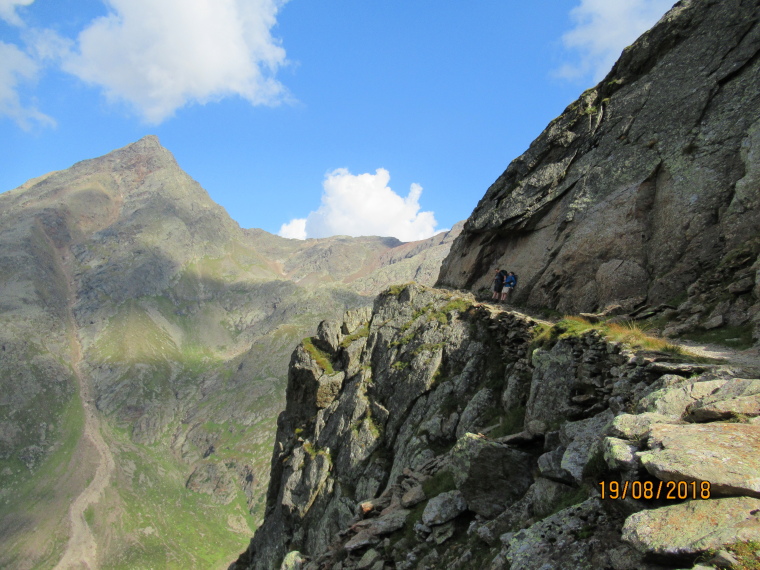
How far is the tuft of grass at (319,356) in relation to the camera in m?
43.6

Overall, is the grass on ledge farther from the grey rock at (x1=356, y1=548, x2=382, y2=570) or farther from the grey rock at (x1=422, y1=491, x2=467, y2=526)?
the grey rock at (x1=356, y1=548, x2=382, y2=570)

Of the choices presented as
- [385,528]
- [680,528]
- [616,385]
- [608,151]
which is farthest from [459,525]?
[608,151]

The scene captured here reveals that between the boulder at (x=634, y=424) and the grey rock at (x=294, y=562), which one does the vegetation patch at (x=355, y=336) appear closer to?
the grey rock at (x=294, y=562)

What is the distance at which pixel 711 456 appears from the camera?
25.0 feet

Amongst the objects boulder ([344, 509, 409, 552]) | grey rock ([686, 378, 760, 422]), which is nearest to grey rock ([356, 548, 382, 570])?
boulder ([344, 509, 409, 552])

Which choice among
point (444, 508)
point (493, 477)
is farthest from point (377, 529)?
point (493, 477)

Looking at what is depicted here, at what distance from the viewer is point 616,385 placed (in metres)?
13.9

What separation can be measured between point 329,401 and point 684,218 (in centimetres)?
3249

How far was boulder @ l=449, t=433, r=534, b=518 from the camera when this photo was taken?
13.6 m

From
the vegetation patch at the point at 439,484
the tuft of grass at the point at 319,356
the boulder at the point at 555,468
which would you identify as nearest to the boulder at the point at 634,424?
the boulder at the point at 555,468

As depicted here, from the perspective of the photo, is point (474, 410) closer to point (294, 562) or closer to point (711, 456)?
point (294, 562)

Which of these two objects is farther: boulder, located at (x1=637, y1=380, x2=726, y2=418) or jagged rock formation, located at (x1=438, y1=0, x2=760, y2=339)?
jagged rock formation, located at (x1=438, y1=0, x2=760, y2=339)
